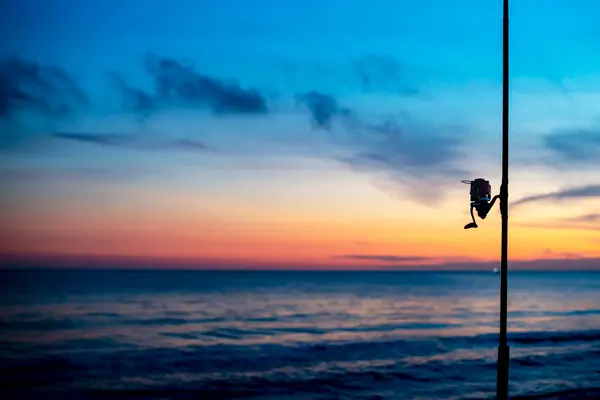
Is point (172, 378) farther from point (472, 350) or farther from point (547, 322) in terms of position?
point (547, 322)

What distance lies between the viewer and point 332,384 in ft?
67.5

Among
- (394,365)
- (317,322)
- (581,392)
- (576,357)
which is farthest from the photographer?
(317,322)

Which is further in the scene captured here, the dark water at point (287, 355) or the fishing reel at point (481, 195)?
the dark water at point (287, 355)

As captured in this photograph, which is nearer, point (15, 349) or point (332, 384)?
point (332, 384)

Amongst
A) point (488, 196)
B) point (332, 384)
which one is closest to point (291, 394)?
point (332, 384)

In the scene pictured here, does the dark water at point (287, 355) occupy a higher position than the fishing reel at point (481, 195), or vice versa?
the fishing reel at point (481, 195)

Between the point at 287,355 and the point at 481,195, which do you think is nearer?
the point at 481,195

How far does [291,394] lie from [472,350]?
39.2 ft

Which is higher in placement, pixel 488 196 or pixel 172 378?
pixel 488 196

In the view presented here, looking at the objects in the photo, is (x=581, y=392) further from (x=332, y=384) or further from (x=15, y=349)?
(x=15, y=349)

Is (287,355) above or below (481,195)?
below

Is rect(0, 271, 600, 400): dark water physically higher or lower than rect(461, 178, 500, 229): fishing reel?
lower

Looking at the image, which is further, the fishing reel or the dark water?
the dark water

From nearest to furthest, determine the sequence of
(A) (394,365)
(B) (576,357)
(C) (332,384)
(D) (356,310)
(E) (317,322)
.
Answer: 1. (C) (332,384)
2. (A) (394,365)
3. (B) (576,357)
4. (E) (317,322)
5. (D) (356,310)
